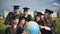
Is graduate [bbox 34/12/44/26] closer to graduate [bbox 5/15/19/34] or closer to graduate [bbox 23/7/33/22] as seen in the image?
graduate [bbox 23/7/33/22]

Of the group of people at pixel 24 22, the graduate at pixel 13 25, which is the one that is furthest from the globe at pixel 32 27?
the graduate at pixel 13 25

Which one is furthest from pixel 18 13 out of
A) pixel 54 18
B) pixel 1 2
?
pixel 54 18

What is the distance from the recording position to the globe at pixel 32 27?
2.83 metres

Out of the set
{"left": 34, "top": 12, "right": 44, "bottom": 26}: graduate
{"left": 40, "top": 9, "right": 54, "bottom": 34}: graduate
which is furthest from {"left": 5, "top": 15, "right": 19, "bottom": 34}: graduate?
{"left": 40, "top": 9, "right": 54, "bottom": 34}: graduate

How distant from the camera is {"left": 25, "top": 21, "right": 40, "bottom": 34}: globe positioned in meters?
2.83

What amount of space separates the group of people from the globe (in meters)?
0.04

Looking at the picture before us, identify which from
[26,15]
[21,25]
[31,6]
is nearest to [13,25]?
[21,25]

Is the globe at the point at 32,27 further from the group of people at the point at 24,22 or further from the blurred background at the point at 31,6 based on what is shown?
the blurred background at the point at 31,6

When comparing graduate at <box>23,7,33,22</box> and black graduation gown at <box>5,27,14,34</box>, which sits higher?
graduate at <box>23,7,33,22</box>

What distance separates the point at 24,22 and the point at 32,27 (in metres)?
0.13

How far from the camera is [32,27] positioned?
283 centimetres

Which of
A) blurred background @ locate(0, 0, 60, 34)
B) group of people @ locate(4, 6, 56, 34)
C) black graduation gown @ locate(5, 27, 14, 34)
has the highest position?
blurred background @ locate(0, 0, 60, 34)

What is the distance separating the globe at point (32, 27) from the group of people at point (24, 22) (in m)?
0.04

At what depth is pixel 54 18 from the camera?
114 inches
